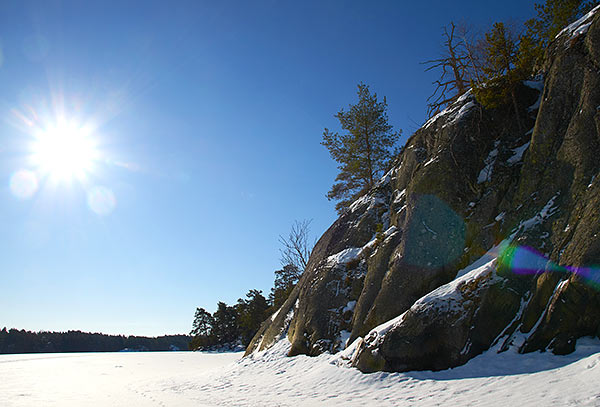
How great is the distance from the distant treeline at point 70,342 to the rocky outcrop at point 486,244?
92.1 metres

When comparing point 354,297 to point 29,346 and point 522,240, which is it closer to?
point 522,240

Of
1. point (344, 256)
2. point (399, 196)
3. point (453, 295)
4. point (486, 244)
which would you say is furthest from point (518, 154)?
point (344, 256)

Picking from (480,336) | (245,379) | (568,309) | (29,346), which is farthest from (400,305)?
(29,346)

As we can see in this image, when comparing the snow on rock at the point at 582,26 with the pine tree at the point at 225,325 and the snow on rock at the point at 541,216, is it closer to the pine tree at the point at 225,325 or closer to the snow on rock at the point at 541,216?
the snow on rock at the point at 541,216

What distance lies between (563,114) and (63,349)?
110m

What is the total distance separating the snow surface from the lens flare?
169 centimetres

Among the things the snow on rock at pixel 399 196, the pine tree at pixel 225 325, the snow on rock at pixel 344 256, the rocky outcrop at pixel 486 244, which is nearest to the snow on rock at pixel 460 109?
the rocky outcrop at pixel 486 244

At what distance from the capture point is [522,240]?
9.82 m

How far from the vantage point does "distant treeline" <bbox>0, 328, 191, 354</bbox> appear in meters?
77.4

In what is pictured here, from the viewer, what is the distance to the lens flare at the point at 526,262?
8391 millimetres

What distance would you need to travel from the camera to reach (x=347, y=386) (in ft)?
33.9

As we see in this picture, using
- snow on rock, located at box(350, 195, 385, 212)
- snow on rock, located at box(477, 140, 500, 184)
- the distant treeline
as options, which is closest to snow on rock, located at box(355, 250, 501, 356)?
snow on rock, located at box(477, 140, 500, 184)

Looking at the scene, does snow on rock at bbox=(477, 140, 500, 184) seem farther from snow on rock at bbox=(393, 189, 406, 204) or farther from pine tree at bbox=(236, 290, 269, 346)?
pine tree at bbox=(236, 290, 269, 346)

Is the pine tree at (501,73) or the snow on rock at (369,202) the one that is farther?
the snow on rock at (369,202)
